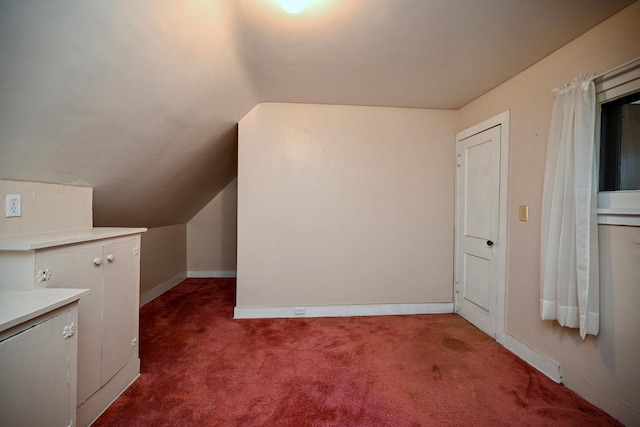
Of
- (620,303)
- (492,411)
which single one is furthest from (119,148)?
(620,303)

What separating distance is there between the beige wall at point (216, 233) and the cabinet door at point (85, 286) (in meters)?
3.25

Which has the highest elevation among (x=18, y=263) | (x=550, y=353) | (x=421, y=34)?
(x=421, y=34)

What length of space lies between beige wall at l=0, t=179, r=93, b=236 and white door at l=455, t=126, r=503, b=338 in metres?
3.33

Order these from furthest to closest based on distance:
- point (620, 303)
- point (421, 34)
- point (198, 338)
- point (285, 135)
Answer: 1. point (285, 135)
2. point (198, 338)
3. point (421, 34)
4. point (620, 303)

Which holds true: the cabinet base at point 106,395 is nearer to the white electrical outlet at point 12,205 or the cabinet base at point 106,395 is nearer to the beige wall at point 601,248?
the white electrical outlet at point 12,205

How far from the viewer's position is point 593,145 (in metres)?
1.66

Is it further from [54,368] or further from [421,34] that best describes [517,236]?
[54,368]

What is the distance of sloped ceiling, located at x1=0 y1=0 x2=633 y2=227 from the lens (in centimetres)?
119

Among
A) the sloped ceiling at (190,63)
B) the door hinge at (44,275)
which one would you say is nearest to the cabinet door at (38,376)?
the door hinge at (44,275)

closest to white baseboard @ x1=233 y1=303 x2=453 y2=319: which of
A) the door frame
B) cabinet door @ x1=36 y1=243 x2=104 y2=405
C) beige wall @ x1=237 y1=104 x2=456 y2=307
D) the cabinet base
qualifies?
beige wall @ x1=237 y1=104 x2=456 y2=307

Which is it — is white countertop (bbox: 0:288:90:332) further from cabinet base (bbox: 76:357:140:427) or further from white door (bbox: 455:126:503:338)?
white door (bbox: 455:126:503:338)

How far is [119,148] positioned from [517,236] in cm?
312

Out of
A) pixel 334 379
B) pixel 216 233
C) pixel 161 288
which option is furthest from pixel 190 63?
pixel 216 233

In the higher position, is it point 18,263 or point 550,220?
point 550,220
